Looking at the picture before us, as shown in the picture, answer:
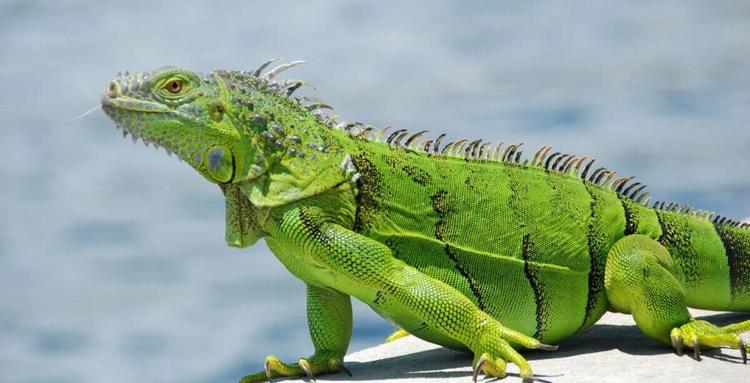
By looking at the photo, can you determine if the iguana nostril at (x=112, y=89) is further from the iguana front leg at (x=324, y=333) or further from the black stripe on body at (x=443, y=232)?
the black stripe on body at (x=443, y=232)

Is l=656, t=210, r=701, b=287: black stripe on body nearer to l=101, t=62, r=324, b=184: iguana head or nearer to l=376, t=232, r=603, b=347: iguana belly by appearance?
l=376, t=232, r=603, b=347: iguana belly

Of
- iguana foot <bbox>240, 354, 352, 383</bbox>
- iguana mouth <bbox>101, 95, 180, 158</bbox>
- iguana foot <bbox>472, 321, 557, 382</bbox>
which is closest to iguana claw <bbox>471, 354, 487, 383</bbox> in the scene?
iguana foot <bbox>472, 321, 557, 382</bbox>

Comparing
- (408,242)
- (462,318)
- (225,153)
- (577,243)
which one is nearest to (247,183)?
(225,153)

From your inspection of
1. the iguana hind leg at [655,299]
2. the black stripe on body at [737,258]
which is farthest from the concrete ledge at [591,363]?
the black stripe on body at [737,258]

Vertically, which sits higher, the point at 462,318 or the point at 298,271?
the point at 298,271

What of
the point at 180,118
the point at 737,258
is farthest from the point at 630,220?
the point at 180,118

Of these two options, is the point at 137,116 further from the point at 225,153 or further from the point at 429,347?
the point at 429,347
